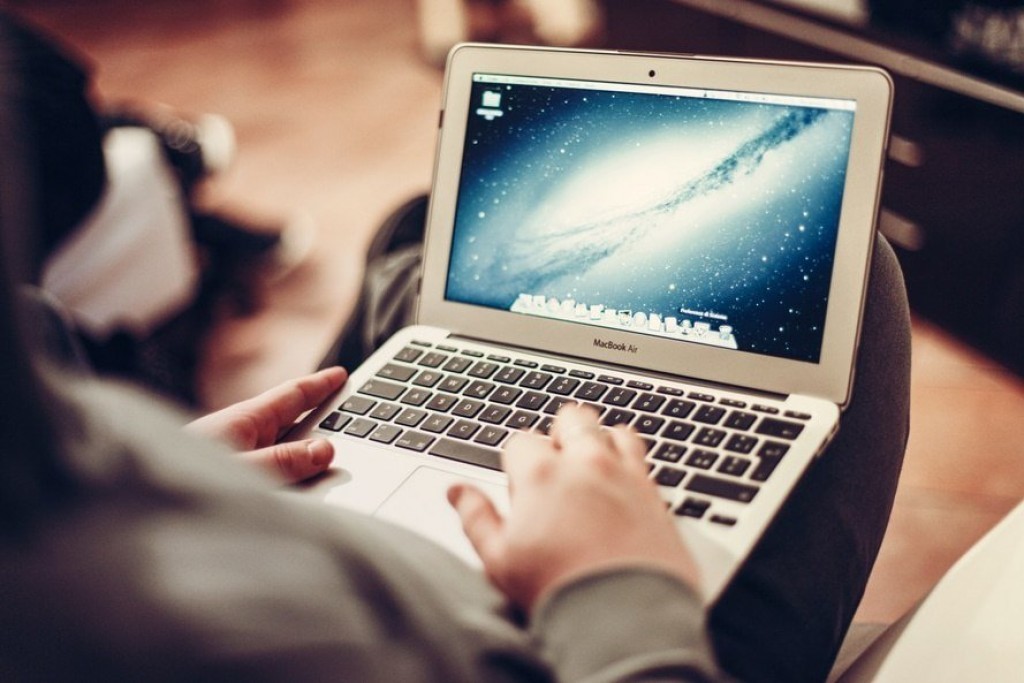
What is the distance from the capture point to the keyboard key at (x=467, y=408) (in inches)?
27.2

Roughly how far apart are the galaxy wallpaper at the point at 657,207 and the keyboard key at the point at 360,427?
148 mm

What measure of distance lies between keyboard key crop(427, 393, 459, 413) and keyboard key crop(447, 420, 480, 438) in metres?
0.03

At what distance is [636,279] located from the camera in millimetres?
709

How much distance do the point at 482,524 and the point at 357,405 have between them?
0.89 feet

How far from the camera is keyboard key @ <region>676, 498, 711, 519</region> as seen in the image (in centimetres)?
55

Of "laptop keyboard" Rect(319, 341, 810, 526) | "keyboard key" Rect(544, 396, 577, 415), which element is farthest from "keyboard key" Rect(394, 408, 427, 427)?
"keyboard key" Rect(544, 396, 577, 415)

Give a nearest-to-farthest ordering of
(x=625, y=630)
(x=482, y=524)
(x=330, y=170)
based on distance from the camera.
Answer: (x=625, y=630), (x=482, y=524), (x=330, y=170)

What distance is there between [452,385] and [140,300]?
137 centimetres

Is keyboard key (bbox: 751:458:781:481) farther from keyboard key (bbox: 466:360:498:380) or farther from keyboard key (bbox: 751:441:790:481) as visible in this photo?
keyboard key (bbox: 466:360:498:380)

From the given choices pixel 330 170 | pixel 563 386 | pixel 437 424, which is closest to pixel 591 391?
pixel 563 386

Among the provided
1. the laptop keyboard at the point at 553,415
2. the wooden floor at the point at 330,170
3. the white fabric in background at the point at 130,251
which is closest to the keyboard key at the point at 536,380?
the laptop keyboard at the point at 553,415

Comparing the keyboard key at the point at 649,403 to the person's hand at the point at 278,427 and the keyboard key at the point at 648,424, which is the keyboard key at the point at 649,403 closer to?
the keyboard key at the point at 648,424

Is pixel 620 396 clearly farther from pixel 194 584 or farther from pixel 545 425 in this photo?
pixel 194 584

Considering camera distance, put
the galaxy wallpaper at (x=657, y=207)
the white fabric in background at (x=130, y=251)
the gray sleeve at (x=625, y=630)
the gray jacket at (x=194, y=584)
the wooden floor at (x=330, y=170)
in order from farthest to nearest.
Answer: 1. the white fabric in background at (x=130, y=251)
2. the wooden floor at (x=330, y=170)
3. the galaxy wallpaper at (x=657, y=207)
4. the gray sleeve at (x=625, y=630)
5. the gray jacket at (x=194, y=584)
